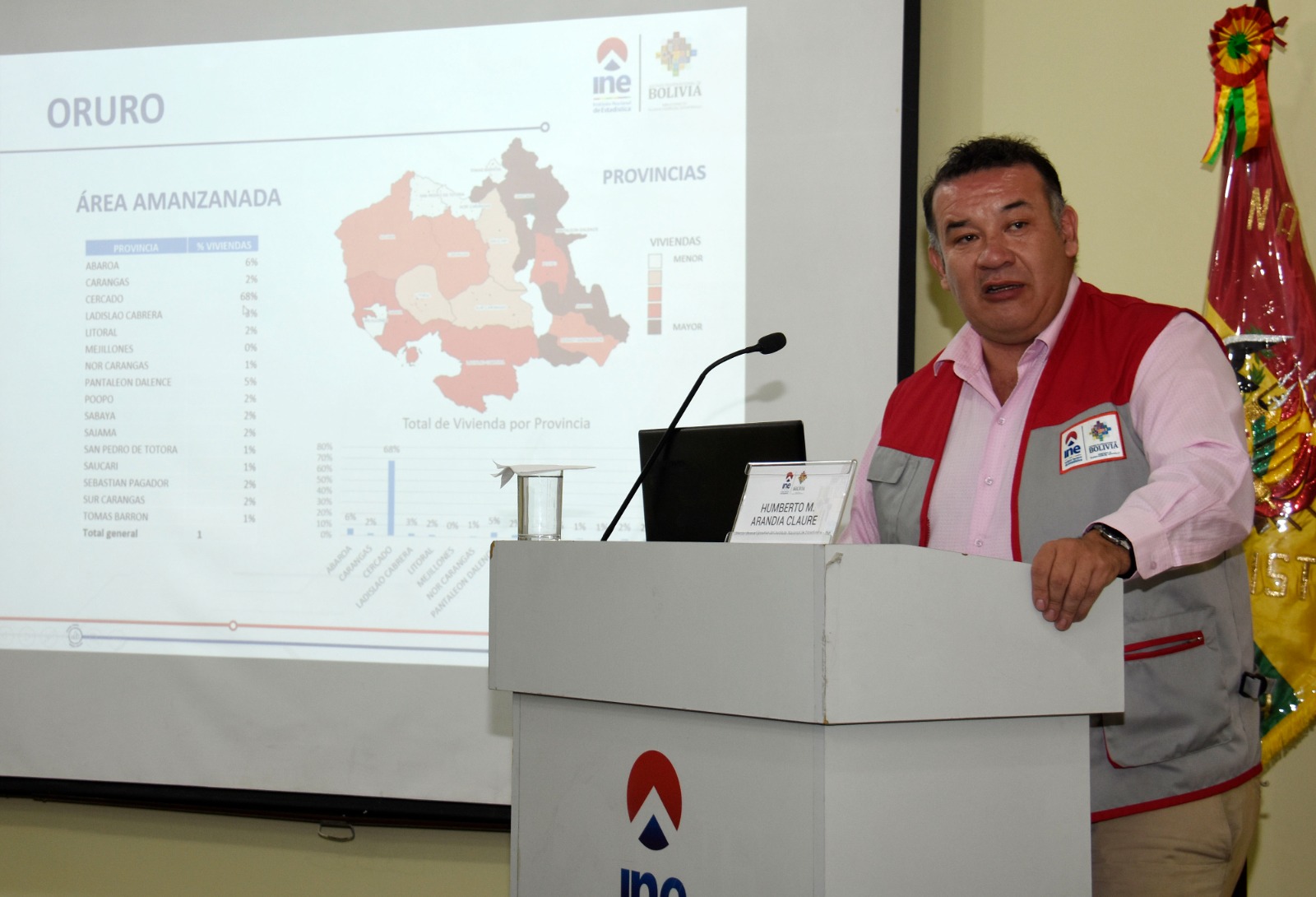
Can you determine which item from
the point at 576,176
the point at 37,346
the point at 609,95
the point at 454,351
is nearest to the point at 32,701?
the point at 37,346

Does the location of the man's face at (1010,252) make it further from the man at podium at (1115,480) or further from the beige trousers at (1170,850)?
the beige trousers at (1170,850)

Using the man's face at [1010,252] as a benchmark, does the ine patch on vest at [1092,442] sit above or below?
below

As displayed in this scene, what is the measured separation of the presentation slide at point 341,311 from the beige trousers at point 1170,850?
4.19 feet

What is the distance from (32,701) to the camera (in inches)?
109

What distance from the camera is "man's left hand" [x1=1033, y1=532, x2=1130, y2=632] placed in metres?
1.08

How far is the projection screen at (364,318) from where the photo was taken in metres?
2.47

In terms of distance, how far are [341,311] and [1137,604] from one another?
196cm

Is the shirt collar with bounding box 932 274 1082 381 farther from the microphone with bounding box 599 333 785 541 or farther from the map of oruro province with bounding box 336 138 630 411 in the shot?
the map of oruro province with bounding box 336 138 630 411

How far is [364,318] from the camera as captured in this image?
2.65 meters

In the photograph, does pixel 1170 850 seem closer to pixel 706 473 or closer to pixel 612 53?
pixel 706 473

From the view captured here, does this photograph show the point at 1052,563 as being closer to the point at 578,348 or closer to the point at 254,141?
the point at 578,348

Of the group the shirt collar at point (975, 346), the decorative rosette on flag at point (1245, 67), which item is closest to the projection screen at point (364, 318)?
the shirt collar at point (975, 346)

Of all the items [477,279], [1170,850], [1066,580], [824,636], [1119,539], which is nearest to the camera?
[824,636]

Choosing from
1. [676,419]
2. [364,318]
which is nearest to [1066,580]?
[676,419]
